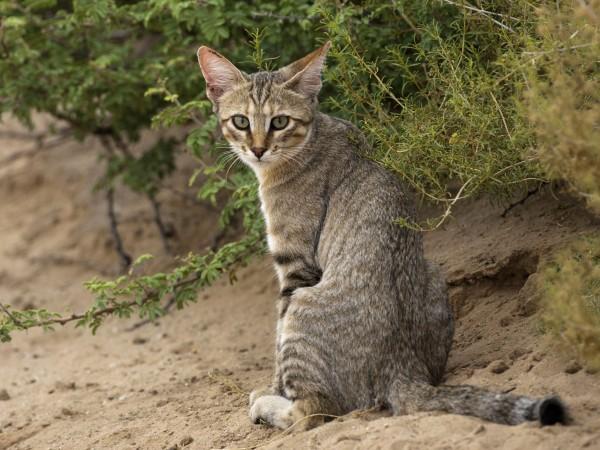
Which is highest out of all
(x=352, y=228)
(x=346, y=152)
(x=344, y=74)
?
(x=344, y=74)

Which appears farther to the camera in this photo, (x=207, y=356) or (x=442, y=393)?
(x=207, y=356)

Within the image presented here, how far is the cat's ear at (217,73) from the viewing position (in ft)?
18.5

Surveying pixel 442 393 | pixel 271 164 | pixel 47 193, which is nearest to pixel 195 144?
pixel 271 164

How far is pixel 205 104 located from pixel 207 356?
213cm

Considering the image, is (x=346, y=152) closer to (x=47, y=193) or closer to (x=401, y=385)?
(x=401, y=385)

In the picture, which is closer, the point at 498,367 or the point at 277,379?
the point at 498,367

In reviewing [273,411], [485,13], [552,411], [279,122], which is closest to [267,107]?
→ [279,122]

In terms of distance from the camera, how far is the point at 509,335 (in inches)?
213

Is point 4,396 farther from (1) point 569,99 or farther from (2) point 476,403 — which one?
(1) point 569,99

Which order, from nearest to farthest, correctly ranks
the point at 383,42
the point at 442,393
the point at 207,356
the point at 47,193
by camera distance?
1. the point at 442,393
2. the point at 383,42
3. the point at 207,356
4. the point at 47,193

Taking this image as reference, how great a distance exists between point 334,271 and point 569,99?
5.73 feet

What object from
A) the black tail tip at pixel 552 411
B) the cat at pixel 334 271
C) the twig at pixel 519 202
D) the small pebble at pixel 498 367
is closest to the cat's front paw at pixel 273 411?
the cat at pixel 334 271

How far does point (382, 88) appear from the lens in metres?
5.19

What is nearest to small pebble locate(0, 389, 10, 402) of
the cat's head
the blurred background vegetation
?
the blurred background vegetation
